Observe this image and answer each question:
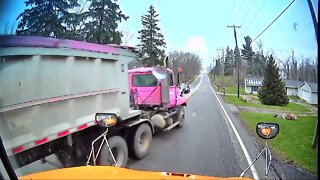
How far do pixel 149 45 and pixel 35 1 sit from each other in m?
1.01

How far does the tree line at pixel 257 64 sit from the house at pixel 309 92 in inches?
1.5

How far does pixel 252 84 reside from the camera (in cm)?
291

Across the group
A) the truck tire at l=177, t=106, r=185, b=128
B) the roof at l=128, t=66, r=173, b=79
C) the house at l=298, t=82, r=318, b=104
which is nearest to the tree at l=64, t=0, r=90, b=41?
the roof at l=128, t=66, r=173, b=79

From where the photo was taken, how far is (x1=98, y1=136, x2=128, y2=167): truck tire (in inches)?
125

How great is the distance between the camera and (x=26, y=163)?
3.21 m

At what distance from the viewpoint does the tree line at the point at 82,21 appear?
2730mm

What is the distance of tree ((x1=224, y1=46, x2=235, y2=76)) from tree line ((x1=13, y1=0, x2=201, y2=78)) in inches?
22.9

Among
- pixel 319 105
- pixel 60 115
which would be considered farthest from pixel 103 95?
pixel 319 105

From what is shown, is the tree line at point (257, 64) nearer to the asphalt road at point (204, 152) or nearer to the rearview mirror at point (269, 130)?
the rearview mirror at point (269, 130)

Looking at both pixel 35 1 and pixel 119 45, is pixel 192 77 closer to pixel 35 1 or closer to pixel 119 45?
pixel 119 45

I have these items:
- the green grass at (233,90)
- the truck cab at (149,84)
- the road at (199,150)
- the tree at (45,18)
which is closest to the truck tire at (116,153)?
the road at (199,150)

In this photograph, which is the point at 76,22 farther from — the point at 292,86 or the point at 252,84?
the point at 292,86

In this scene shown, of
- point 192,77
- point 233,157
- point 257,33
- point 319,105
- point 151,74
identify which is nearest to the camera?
point 319,105

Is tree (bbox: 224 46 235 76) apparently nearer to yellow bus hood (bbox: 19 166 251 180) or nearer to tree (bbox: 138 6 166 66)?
tree (bbox: 138 6 166 66)
